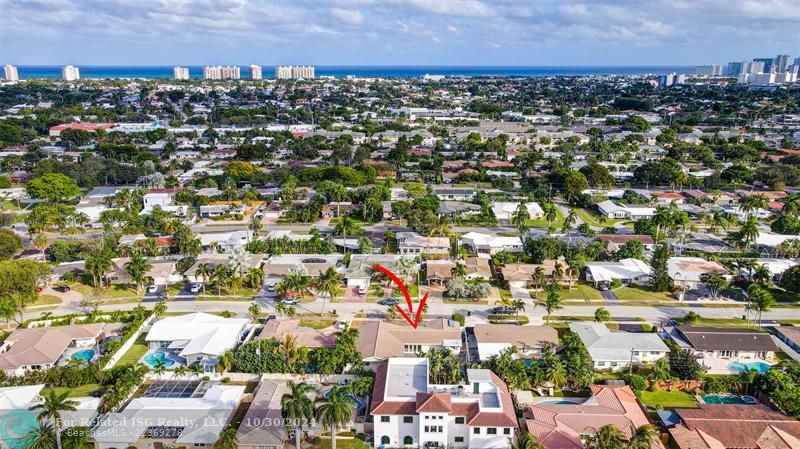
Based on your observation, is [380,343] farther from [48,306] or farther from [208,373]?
[48,306]

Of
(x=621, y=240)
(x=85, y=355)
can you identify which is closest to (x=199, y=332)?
(x=85, y=355)

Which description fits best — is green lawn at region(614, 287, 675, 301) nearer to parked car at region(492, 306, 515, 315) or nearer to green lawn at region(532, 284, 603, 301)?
green lawn at region(532, 284, 603, 301)

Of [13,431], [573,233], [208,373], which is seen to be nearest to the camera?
[13,431]

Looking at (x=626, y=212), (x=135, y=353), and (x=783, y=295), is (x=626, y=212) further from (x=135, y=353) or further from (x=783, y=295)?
(x=135, y=353)

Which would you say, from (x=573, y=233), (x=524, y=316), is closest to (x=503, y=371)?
(x=524, y=316)

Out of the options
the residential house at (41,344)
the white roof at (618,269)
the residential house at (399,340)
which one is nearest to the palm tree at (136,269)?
the residential house at (41,344)
